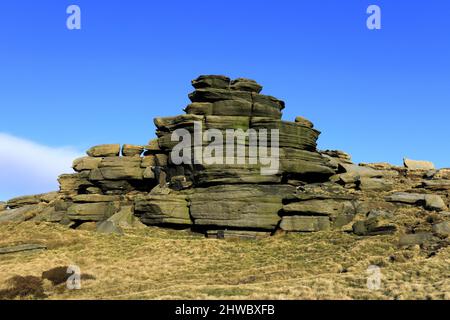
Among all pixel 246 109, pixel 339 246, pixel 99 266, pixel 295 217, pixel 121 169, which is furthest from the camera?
pixel 121 169

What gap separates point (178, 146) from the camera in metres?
52.5

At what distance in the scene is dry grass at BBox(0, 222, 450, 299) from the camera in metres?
24.9

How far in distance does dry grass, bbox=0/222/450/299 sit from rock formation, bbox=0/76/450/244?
229 centimetres

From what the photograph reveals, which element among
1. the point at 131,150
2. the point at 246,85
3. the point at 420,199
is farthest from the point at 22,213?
the point at 420,199

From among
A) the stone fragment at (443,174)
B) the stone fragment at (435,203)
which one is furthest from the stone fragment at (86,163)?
the stone fragment at (443,174)

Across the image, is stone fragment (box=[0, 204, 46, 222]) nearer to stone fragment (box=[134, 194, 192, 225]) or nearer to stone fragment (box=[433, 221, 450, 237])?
stone fragment (box=[134, 194, 192, 225])

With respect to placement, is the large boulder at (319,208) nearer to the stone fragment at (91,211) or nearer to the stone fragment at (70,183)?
the stone fragment at (91,211)

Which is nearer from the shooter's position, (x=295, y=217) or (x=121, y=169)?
(x=295, y=217)

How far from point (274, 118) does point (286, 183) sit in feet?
28.3

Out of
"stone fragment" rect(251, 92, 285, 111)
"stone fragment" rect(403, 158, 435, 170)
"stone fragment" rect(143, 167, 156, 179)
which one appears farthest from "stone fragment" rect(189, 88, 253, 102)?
"stone fragment" rect(403, 158, 435, 170)
